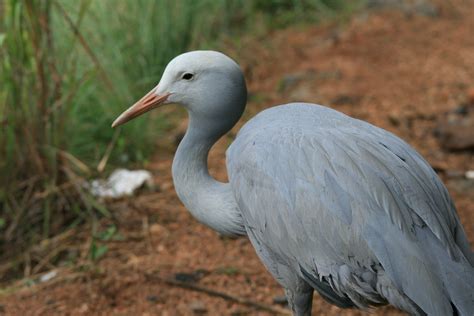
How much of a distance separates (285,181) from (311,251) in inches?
11.0

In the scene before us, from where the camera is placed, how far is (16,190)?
5105 mm

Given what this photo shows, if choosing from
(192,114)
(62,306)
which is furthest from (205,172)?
(62,306)

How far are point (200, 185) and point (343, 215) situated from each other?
30.4 inches

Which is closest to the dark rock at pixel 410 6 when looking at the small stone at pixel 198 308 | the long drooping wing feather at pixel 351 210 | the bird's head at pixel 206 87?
the small stone at pixel 198 308

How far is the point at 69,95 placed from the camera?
4973 mm

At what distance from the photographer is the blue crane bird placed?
10.2 ft

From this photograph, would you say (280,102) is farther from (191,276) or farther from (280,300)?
(280,300)

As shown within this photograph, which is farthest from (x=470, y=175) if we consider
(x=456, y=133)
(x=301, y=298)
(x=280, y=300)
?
(x=301, y=298)

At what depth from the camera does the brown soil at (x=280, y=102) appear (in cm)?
452

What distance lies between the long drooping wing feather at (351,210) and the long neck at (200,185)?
0.20 metres

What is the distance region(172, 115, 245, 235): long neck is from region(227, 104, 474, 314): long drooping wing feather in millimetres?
197

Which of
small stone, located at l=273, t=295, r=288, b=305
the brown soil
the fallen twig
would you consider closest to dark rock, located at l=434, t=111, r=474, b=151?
the brown soil

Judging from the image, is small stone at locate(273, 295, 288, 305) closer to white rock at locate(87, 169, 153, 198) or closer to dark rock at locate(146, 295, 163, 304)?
dark rock at locate(146, 295, 163, 304)

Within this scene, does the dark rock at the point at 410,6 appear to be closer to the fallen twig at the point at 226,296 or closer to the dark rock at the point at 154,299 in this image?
the fallen twig at the point at 226,296
